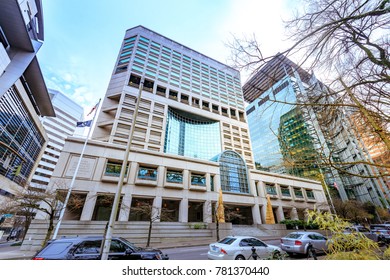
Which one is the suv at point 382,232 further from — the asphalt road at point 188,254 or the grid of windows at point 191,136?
the grid of windows at point 191,136

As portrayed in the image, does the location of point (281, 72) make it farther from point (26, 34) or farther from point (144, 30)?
point (144, 30)

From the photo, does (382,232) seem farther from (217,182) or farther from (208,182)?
(208,182)

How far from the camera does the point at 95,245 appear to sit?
5.13 metres

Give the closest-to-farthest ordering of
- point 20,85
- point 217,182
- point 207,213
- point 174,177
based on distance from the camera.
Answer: point 207,213 < point 174,177 < point 217,182 < point 20,85

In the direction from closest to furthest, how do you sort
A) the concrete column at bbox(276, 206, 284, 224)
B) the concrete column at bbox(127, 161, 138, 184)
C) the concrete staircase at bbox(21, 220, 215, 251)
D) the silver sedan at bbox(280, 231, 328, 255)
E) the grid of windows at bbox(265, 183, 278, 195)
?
the silver sedan at bbox(280, 231, 328, 255) → the concrete staircase at bbox(21, 220, 215, 251) → the concrete column at bbox(127, 161, 138, 184) → the concrete column at bbox(276, 206, 284, 224) → the grid of windows at bbox(265, 183, 278, 195)

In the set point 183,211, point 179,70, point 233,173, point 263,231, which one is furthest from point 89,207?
point 179,70

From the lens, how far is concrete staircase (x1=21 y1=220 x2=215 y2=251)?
1247 centimetres

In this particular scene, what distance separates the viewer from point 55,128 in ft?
190

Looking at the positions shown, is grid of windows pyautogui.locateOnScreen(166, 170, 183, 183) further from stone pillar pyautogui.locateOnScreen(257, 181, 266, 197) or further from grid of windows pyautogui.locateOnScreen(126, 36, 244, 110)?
grid of windows pyautogui.locateOnScreen(126, 36, 244, 110)

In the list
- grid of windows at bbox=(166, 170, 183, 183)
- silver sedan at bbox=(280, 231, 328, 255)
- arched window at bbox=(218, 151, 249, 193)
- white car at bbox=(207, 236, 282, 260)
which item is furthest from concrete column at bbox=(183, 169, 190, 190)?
white car at bbox=(207, 236, 282, 260)

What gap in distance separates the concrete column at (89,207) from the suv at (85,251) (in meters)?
12.2

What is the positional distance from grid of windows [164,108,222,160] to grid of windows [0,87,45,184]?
23865mm

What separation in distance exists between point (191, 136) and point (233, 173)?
61.7 feet

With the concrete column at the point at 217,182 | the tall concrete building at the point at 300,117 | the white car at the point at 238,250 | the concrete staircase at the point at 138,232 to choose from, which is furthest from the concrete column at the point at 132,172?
the tall concrete building at the point at 300,117
